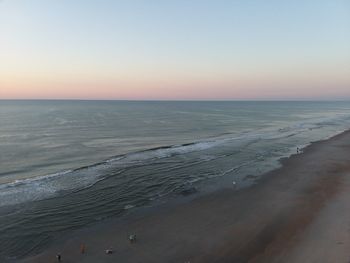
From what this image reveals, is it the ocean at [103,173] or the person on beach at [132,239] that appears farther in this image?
the ocean at [103,173]

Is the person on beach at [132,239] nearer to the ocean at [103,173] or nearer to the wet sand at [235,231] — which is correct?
the wet sand at [235,231]

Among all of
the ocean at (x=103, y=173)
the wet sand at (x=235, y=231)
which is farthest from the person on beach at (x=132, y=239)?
the ocean at (x=103, y=173)

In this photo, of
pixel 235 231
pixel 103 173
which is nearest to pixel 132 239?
pixel 235 231

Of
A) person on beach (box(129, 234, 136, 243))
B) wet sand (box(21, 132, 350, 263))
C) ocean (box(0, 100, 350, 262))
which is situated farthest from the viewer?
ocean (box(0, 100, 350, 262))

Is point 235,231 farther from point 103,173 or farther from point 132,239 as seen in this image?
point 103,173

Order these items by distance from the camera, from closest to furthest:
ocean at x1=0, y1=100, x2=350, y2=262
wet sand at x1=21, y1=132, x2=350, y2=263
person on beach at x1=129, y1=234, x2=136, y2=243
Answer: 1. wet sand at x1=21, y1=132, x2=350, y2=263
2. person on beach at x1=129, y1=234, x2=136, y2=243
3. ocean at x1=0, y1=100, x2=350, y2=262

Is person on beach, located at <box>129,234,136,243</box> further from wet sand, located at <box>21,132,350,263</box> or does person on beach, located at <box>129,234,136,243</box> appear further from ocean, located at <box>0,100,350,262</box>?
ocean, located at <box>0,100,350,262</box>

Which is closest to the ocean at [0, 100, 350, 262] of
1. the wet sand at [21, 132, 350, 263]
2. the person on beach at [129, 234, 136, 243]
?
the wet sand at [21, 132, 350, 263]

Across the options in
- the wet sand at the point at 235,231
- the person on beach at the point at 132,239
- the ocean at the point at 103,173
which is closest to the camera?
the wet sand at the point at 235,231

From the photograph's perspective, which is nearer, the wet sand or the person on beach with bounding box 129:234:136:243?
the wet sand
